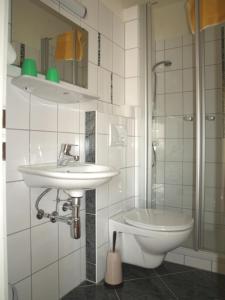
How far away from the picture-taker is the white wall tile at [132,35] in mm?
2146

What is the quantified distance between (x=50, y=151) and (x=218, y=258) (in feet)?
4.75

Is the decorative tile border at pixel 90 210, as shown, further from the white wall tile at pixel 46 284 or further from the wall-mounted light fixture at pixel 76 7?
the wall-mounted light fixture at pixel 76 7

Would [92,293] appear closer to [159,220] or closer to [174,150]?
[159,220]

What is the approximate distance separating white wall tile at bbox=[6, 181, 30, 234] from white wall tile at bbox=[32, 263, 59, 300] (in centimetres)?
31

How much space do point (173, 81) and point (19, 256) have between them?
179cm

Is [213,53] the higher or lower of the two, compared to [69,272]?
higher

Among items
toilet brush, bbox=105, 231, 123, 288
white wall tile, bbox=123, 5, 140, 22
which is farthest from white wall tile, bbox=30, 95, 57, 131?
white wall tile, bbox=123, 5, 140, 22

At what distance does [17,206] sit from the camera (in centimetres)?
123

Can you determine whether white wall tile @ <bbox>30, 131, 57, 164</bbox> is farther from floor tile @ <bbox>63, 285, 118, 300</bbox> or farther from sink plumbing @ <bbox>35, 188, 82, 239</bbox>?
floor tile @ <bbox>63, 285, 118, 300</bbox>

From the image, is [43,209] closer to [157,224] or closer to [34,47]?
[157,224]

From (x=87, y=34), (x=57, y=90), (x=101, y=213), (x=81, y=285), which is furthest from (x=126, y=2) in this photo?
(x=81, y=285)

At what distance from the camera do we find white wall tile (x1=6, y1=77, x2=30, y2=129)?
1188mm

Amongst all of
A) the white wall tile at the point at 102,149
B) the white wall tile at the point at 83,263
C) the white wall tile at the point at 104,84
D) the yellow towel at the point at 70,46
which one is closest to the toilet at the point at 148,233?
the white wall tile at the point at 83,263

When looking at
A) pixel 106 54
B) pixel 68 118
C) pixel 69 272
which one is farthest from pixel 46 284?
pixel 106 54
